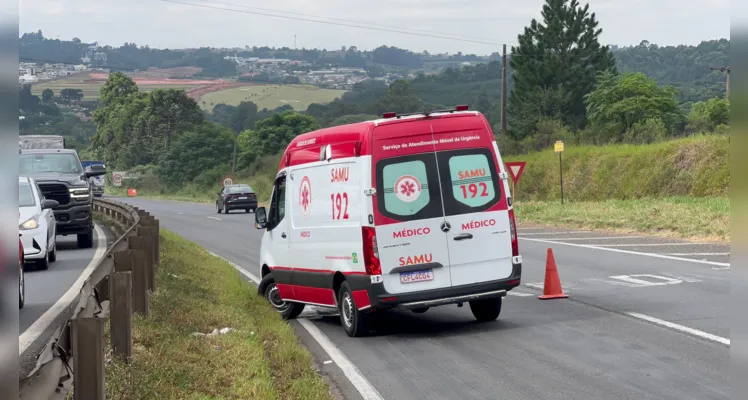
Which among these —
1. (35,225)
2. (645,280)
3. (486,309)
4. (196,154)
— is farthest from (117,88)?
(486,309)

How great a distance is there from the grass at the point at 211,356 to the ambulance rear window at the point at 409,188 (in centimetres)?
186

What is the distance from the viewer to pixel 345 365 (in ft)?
31.9

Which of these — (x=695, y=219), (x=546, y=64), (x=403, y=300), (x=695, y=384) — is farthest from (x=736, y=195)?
A: (x=546, y=64)

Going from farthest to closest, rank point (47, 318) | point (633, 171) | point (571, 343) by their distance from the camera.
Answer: point (633, 171) < point (47, 318) < point (571, 343)

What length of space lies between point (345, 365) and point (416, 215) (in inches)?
87.0

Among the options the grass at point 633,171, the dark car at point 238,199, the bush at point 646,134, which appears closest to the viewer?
the grass at point 633,171

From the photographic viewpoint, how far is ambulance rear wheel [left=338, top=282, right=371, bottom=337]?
11.5 metres

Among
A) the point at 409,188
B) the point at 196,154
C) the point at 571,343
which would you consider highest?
the point at 409,188

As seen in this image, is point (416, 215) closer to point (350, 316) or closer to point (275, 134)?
point (350, 316)

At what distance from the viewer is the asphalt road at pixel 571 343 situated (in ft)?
26.4

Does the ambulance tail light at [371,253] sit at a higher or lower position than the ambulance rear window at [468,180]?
lower

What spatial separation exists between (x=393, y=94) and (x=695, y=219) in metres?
84.4

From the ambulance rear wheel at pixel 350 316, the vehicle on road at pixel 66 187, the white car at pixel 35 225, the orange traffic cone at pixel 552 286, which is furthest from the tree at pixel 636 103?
the ambulance rear wheel at pixel 350 316

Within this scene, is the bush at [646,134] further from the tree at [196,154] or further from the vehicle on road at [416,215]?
the tree at [196,154]
